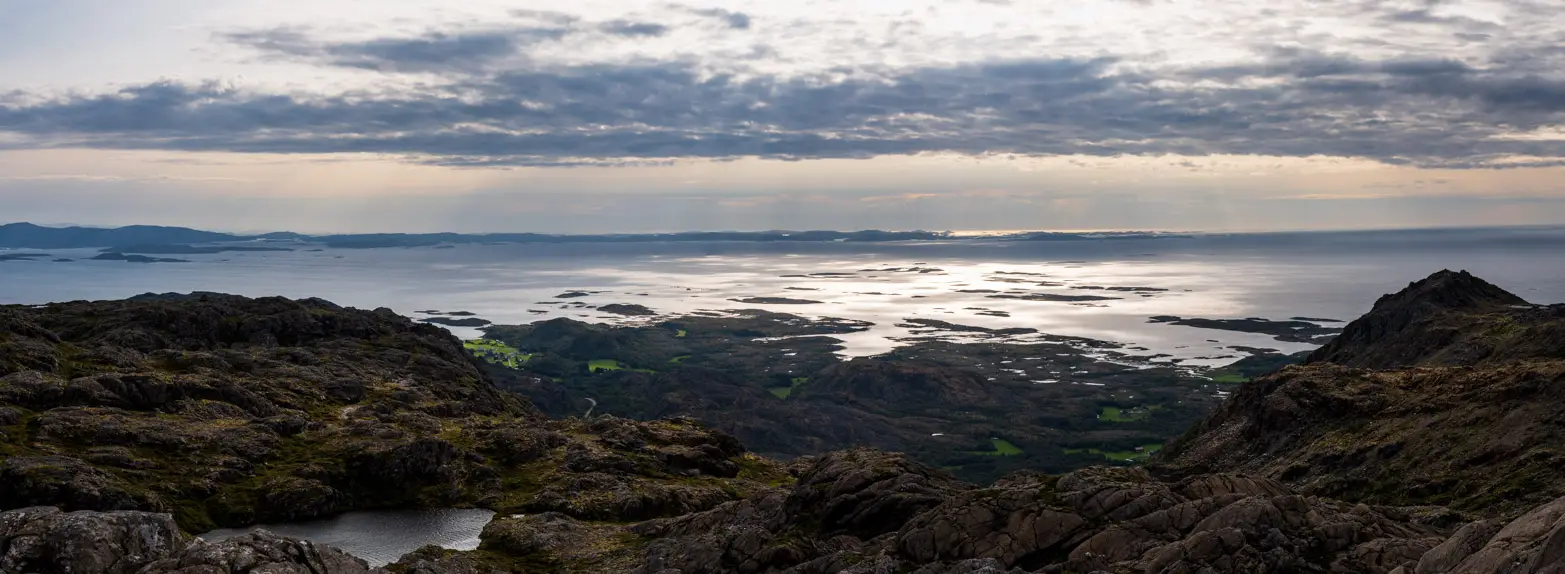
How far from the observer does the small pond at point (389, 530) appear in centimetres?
8512

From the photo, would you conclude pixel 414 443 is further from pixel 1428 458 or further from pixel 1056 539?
pixel 1428 458

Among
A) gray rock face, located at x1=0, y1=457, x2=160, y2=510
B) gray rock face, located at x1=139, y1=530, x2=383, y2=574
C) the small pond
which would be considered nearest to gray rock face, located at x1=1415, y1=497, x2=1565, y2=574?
gray rock face, located at x1=139, y1=530, x2=383, y2=574

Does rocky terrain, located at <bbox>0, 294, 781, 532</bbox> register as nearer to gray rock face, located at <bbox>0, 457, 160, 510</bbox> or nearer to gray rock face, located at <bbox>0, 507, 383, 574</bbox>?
gray rock face, located at <bbox>0, 457, 160, 510</bbox>

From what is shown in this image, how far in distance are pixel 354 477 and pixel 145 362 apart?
173 ft

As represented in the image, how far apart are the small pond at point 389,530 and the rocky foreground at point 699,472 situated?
8.75 feet

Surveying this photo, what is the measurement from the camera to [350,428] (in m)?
120

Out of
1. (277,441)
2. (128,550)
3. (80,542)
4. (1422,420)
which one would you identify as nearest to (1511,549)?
(128,550)

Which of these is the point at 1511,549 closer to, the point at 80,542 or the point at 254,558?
the point at 254,558

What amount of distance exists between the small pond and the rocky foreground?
2.67 metres

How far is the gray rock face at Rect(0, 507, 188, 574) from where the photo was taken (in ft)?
132

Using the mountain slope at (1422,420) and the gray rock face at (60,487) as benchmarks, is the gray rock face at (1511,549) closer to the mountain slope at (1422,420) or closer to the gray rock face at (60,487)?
the mountain slope at (1422,420)

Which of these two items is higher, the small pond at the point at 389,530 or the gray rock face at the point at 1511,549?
the gray rock face at the point at 1511,549

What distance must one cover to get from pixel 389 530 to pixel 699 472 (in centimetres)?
3944

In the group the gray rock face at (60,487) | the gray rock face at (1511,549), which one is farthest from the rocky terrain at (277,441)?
the gray rock face at (1511,549)
